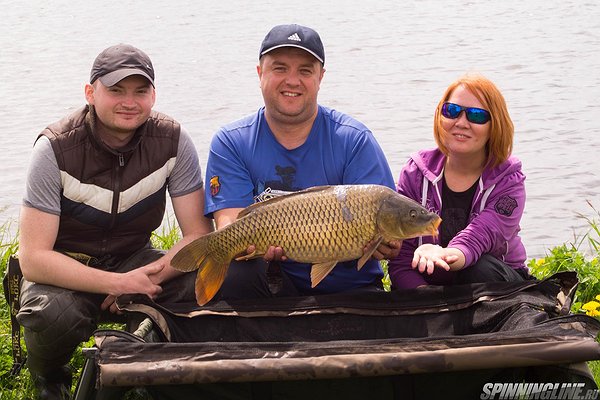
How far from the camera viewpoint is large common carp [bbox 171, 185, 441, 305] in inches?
105

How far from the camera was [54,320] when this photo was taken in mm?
2828

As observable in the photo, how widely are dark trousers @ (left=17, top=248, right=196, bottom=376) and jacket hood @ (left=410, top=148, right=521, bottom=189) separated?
0.91 meters

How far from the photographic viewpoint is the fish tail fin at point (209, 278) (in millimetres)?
2768

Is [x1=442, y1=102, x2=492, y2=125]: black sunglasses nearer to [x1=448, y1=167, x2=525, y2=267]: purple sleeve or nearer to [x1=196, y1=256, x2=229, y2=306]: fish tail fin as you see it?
[x1=448, y1=167, x2=525, y2=267]: purple sleeve

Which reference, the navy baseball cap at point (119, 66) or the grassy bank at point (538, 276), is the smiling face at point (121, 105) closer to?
the navy baseball cap at point (119, 66)

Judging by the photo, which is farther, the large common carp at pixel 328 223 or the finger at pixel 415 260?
the finger at pixel 415 260

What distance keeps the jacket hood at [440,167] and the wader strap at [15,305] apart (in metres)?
1.31

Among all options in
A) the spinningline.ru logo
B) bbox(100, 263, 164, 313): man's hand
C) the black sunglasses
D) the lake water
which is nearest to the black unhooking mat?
the spinningline.ru logo

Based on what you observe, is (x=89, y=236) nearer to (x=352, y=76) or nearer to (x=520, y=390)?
(x=520, y=390)

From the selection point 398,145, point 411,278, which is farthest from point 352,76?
point 411,278

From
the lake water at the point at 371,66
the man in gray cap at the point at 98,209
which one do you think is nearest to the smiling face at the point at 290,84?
the man in gray cap at the point at 98,209

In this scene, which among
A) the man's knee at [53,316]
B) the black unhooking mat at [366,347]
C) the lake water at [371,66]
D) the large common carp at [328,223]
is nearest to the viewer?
the black unhooking mat at [366,347]

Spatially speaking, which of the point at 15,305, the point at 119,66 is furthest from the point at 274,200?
the point at 15,305

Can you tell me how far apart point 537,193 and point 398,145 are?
1.11 m
